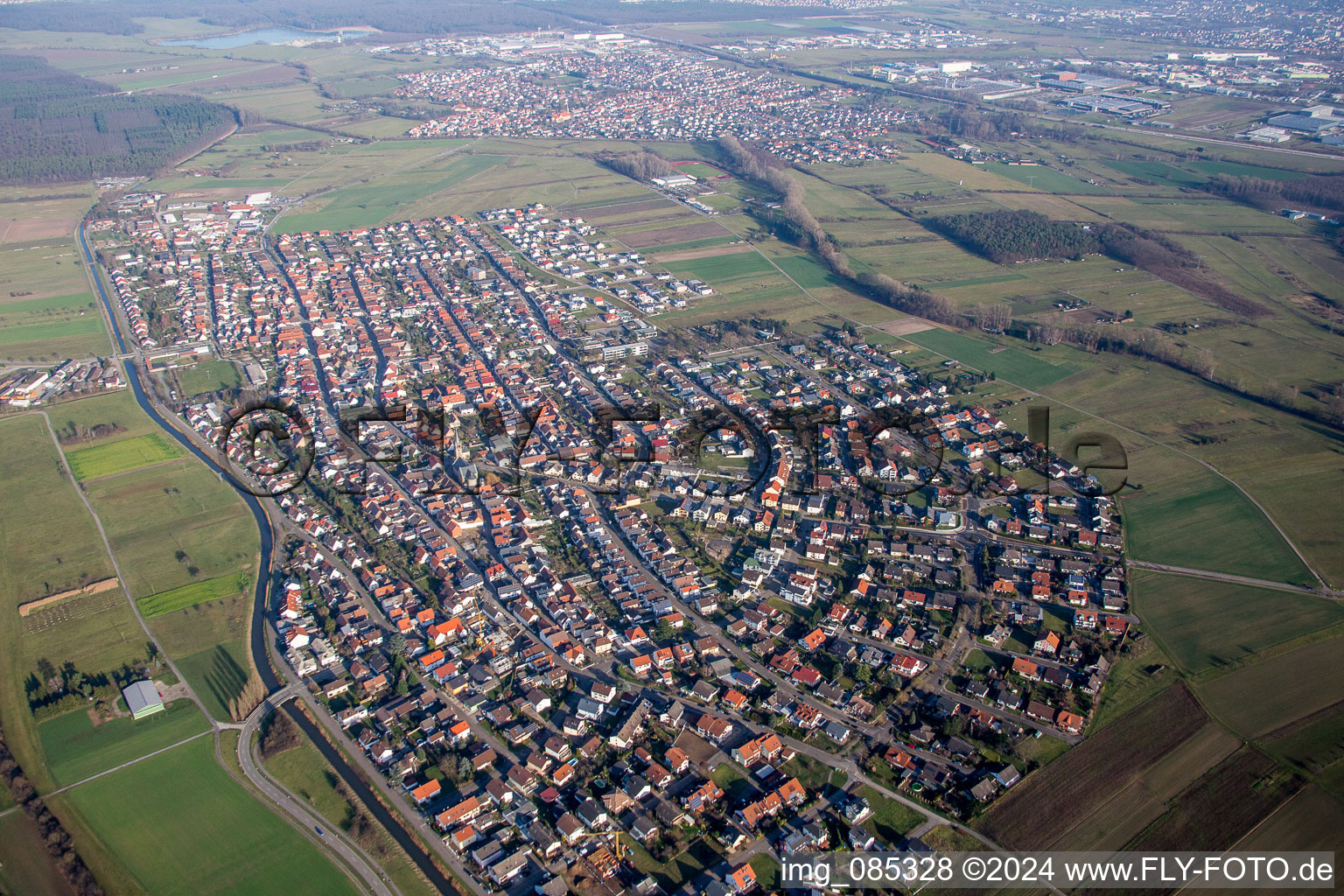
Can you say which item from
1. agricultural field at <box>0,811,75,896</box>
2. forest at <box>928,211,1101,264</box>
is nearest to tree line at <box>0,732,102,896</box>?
agricultural field at <box>0,811,75,896</box>

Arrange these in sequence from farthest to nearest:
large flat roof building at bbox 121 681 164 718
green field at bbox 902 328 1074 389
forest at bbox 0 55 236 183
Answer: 1. forest at bbox 0 55 236 183
2. green field at bbox 902 328 1074 389
3. large flat roof building at bbox 121 681 164 718

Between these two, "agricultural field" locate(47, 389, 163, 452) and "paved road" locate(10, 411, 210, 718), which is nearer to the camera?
"paved road" locate(10, 411, 210, 718)

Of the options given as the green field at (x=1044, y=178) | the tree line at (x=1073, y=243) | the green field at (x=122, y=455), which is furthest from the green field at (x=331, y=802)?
the green field at (x=1044, y=178)

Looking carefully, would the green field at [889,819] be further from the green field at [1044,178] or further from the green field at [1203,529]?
the green field at [1044,178]

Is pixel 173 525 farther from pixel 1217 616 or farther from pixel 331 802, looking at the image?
pixel 1217 616

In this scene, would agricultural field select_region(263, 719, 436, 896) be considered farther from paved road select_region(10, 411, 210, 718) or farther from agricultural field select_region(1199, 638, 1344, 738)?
agricultural field select_region(1199, 638, 1344, 738)

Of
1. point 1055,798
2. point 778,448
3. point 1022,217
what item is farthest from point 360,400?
point 1022,217

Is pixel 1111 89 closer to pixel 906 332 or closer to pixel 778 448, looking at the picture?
pixel 906 332

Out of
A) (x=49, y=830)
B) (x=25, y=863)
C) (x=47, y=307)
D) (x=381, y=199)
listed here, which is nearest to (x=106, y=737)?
(x=49, y=830)
